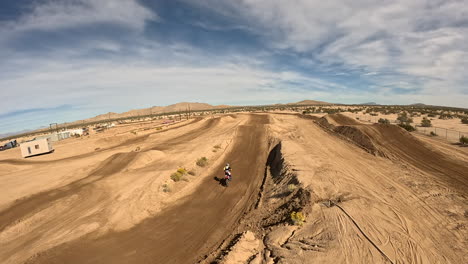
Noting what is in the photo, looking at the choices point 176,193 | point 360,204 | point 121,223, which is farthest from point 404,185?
point 121,223

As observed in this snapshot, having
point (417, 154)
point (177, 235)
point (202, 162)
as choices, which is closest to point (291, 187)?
point (177, 235)

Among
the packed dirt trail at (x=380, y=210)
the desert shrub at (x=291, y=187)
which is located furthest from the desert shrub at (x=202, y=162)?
the desert shrub at (x=291, y=187)

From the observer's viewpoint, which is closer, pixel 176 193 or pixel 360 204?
pixel 360 204

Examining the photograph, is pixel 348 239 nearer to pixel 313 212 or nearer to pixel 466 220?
pixel 313 212

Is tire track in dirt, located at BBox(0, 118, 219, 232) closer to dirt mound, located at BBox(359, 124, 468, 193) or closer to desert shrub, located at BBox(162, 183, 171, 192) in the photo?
desert shrub, located at BBox(162, 183, 171, 192)

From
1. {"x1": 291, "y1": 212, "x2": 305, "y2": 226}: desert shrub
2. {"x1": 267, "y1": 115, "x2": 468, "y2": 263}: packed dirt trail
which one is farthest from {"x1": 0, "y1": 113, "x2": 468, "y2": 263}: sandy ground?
{"x1": 291, "y1": 212, "x2": 305, "y2": 226}: desert shrub

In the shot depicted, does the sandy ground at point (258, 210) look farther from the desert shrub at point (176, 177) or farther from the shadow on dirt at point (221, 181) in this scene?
the desert shrub at point (176, 177)
